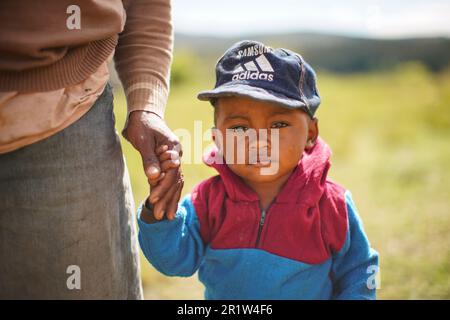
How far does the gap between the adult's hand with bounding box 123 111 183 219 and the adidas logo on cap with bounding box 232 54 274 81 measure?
1.29 feet

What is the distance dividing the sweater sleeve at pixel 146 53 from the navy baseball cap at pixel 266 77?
7.7 inches

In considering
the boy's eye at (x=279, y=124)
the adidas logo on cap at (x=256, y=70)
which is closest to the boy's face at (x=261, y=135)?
the boy's eye at (x=279, y=124)

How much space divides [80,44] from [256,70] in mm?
730

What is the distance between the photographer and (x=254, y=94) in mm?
1937

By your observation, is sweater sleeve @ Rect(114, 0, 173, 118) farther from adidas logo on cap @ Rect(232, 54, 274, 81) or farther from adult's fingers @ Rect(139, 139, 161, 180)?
adidas logo on cap @ Rect(232, 54, 274, 81)

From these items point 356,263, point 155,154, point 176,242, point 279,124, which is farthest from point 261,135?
point 356,263

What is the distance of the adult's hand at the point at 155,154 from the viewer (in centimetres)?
183

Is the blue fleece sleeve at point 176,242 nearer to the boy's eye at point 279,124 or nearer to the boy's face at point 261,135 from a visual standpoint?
the boy's face at point 261,135

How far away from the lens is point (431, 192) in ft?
18.1

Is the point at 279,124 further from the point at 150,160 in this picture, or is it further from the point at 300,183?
the point at 150,160

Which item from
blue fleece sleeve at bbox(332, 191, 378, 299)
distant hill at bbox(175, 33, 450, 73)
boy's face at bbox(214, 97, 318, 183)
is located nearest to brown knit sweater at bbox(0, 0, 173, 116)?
boy's face at bbox(214, 97, 318, 183)
